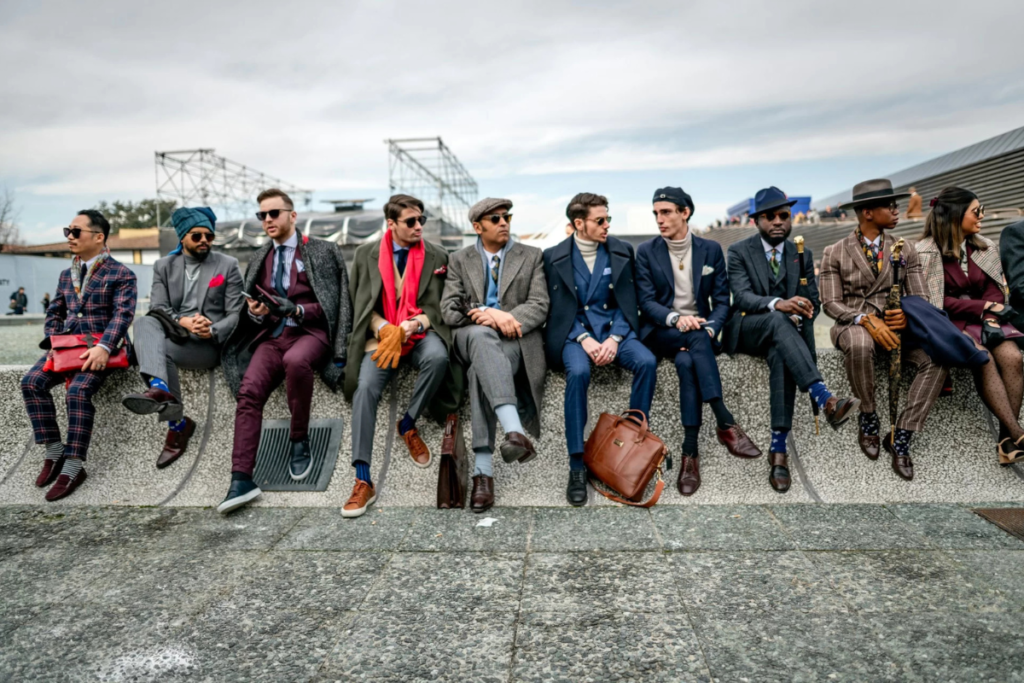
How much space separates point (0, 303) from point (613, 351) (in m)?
26.8

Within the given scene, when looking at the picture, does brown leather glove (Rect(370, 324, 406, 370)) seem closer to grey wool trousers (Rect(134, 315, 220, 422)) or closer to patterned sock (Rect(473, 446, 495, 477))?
patterned sock (Rect(473, 446, 495, 477))

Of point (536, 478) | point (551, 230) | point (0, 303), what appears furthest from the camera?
point (0, 303)

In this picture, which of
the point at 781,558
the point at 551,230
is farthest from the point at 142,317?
the point at 551,230

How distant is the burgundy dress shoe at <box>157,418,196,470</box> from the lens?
14.9 feet

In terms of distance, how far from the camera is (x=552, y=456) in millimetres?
4457

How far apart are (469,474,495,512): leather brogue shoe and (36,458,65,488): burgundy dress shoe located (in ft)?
9.15

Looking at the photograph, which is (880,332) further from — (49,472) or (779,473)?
(49,472)

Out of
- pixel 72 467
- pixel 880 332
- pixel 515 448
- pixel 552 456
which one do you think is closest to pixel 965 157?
pixel 880 332

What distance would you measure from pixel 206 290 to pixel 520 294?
87.7 inches

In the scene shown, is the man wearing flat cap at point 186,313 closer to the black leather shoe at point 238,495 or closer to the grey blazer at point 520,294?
the black leather shoe at point 238,495

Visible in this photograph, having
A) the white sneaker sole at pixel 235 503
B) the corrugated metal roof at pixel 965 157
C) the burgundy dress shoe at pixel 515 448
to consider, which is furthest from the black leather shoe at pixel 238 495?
the corrugated metal roof at pixel 965 157

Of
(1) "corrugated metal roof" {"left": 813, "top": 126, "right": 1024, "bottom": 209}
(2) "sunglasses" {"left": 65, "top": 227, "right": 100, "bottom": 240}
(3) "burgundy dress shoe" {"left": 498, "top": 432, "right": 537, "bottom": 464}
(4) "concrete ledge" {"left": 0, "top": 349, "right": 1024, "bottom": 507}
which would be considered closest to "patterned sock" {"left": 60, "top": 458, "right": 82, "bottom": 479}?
(4) "concrete ledge" {"left": 0, "top": 349, "right": 1024, "bottom": 507}

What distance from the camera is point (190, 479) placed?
4.46 meters

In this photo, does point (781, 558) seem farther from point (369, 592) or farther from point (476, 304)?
point (476, 304)
